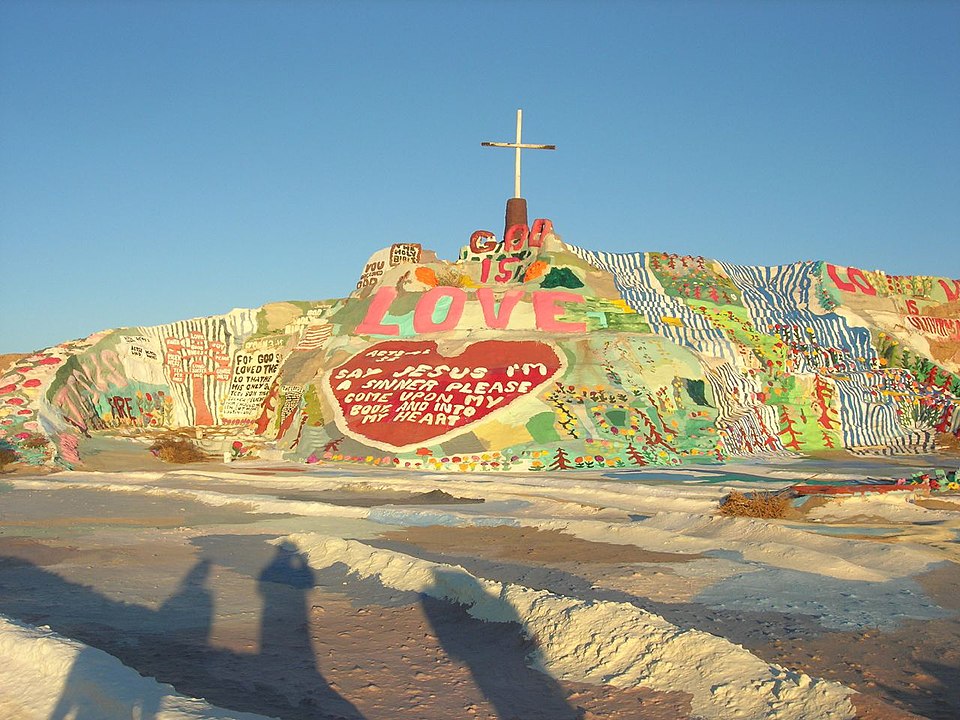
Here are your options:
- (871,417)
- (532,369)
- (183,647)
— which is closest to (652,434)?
(532,369)

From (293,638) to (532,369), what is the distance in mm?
15774

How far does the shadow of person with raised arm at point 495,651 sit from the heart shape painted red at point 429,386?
41.9 ft

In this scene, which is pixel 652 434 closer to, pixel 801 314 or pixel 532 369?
pixel 532 369

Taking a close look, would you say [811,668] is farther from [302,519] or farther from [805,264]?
[805,264]

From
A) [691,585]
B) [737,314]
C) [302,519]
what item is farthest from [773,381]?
[691,585]

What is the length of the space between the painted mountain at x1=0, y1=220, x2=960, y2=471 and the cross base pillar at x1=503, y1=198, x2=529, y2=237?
0.36m

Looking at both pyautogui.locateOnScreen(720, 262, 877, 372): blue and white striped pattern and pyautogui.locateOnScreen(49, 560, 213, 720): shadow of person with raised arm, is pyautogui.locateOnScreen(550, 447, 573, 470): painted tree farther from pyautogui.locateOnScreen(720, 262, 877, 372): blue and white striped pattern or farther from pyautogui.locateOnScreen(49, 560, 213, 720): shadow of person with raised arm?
pyautogui.locateOnScreen(49, 560, 213, 720): shadow of person with raised arm

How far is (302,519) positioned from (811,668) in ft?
26.0

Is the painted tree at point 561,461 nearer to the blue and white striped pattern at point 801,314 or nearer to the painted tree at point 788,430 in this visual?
the painted tree at point 788,430

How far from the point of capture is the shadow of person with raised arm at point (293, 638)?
530cm

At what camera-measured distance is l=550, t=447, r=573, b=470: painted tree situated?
19047 millimetres

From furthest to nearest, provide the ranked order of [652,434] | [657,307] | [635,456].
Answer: [657,307]
[652,434]
[635,456]

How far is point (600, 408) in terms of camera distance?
21000 mm

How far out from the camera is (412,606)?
24.5ft
